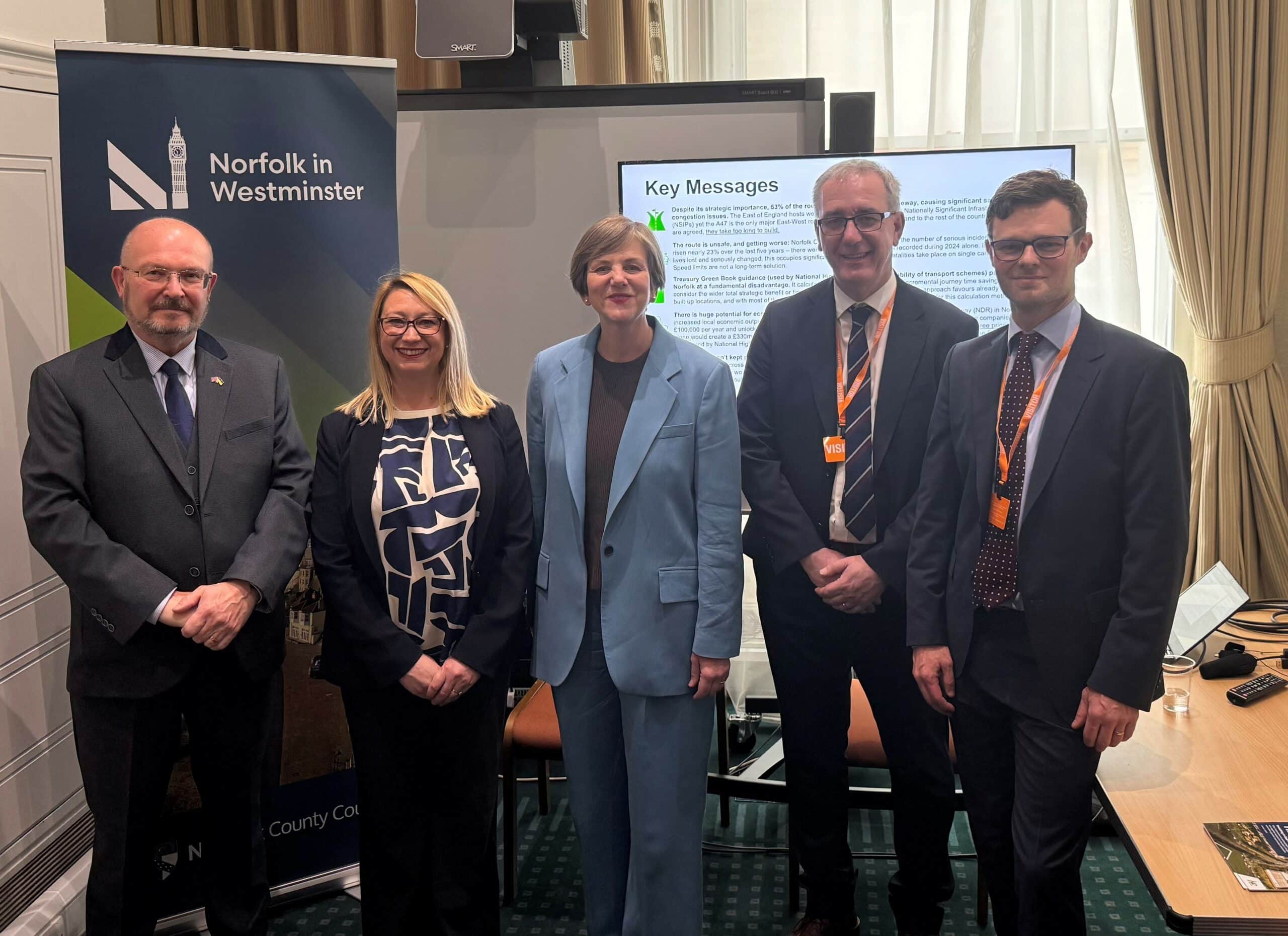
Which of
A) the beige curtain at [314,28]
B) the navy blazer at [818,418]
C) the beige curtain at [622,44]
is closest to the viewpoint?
the navy blazer at [818,418]

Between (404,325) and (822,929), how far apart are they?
165cm

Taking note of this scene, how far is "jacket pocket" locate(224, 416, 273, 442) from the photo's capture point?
2066 mm

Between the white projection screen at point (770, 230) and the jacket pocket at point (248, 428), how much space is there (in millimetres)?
1349

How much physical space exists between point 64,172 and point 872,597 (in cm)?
199

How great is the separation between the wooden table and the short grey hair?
3.88ft

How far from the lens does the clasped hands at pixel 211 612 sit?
1.92 metres

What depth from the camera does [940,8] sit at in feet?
12.0

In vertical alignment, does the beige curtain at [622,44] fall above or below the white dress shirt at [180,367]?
above

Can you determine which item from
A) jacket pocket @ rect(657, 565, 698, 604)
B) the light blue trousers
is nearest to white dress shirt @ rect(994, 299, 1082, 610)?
jacket pocket @ rect(657, 565, 698, 604)

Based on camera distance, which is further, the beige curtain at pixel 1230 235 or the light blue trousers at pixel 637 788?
the beige curtain at pixel 1230 235

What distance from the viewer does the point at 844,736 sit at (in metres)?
2.26

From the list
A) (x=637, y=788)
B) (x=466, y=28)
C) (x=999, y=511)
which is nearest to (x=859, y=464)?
(x=999, y=511)

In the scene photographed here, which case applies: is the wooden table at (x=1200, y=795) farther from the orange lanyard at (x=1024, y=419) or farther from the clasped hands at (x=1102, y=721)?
the orange lanyard at (x=1024, y=419)

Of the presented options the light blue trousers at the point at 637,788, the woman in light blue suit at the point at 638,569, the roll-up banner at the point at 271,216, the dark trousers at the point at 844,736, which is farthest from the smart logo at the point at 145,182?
the dark trousers at the point at 844,736
